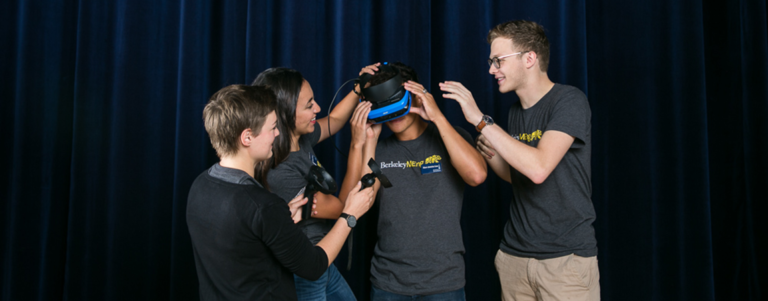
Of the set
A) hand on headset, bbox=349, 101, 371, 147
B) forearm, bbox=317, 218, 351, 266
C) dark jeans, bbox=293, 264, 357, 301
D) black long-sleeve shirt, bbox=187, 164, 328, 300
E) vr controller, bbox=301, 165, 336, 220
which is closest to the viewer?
black long-sleeve shirt, bbox=187, 164, 328, 300

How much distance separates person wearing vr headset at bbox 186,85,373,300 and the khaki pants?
2.31ft

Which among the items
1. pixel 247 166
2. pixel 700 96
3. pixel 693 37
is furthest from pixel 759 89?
pixel 247 166

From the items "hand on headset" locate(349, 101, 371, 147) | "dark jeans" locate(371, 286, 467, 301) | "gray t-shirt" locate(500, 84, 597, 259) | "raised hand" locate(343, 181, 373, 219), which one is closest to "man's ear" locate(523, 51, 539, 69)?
"gray t-shirt" locate(500, 84, 597, 259)

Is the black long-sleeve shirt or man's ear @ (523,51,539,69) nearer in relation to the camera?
the black long-sleeve shirt

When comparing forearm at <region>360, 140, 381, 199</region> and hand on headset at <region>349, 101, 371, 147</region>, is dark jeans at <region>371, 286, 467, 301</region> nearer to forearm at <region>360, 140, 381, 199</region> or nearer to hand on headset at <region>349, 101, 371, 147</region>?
forearm at <region>360, 140, 381, 199</region>

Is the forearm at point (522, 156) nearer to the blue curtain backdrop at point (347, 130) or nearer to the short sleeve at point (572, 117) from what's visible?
the short sleeve at point (572, 117)

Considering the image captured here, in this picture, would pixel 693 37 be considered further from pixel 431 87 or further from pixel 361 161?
pixel 361 161

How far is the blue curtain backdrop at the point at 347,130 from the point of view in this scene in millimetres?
2148

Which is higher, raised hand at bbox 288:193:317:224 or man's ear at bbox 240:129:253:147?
man's ear at bbox 240:129:253:147

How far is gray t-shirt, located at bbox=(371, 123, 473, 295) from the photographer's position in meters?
1.45

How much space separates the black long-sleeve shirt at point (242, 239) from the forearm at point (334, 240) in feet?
0.22

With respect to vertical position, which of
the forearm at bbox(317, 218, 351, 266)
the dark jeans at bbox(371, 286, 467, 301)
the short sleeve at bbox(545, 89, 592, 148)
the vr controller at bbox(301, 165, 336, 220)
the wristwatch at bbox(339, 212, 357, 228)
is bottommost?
the dark jeans at bbox(371, 286, 467, 301)

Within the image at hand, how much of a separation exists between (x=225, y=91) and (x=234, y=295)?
0.51 metres

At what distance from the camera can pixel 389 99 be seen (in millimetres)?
1471
